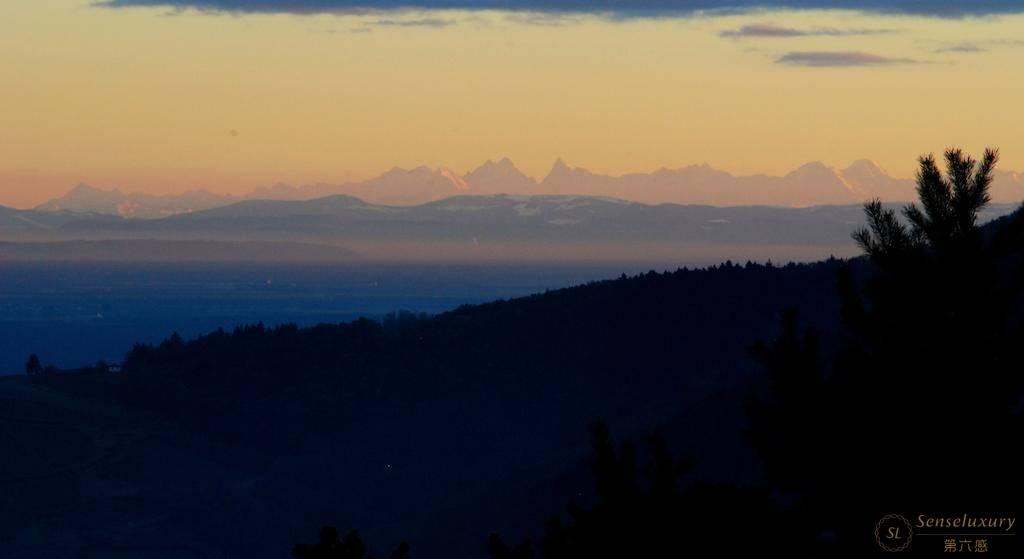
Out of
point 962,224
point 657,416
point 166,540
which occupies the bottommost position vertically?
point 166,540

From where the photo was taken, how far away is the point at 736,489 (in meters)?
16.0

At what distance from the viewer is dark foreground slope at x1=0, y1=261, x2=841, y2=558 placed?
7031 centimetres

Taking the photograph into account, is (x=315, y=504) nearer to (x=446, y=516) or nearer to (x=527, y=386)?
(x=446, y=516)

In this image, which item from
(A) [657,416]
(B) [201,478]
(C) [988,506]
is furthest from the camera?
(B) [201,478]

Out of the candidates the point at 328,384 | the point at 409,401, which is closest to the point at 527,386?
the point at 409,401

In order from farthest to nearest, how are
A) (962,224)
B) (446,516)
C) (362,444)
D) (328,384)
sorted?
(328,384), (362,444), (446,516), (962,224)

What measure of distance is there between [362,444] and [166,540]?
1932cm

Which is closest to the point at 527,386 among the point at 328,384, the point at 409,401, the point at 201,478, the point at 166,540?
the point at 409,401

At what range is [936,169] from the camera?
17156 millimetres

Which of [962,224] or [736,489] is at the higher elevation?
[962,224]

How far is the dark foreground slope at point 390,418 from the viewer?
70312 mm

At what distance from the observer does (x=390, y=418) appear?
91.6 metres

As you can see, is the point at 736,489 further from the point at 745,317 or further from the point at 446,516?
the point at 745,317

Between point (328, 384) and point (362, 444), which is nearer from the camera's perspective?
point (362, 444)
